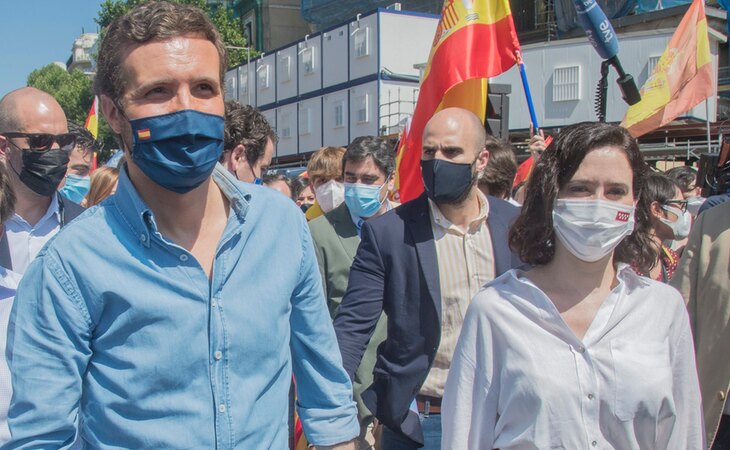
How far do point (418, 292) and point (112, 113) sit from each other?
170 cm

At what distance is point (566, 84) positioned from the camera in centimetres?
2425

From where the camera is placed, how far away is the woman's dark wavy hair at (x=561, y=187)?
8.73ft

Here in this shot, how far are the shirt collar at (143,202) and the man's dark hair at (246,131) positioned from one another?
7.13ft

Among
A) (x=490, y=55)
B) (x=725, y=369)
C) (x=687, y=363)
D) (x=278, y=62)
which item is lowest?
(x=725, y=369)

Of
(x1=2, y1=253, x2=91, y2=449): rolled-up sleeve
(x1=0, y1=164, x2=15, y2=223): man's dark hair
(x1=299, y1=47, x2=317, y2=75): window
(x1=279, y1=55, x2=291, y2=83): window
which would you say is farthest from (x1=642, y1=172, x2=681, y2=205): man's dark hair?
(x1=279, y1=55, x2=291, y2=83): window

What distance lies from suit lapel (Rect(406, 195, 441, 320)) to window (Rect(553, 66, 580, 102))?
21810mm

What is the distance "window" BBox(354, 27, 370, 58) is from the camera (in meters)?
30.7

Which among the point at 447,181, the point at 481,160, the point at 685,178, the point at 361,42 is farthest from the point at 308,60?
the point at 447,181

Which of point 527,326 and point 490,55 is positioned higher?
point 490,55

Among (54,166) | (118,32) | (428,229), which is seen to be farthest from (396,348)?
(54,166)

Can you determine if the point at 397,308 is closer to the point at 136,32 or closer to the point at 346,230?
the point at 346,230

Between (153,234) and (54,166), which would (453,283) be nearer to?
(153,234)

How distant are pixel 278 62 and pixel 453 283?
1399 inches

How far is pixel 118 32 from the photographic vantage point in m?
2.02
